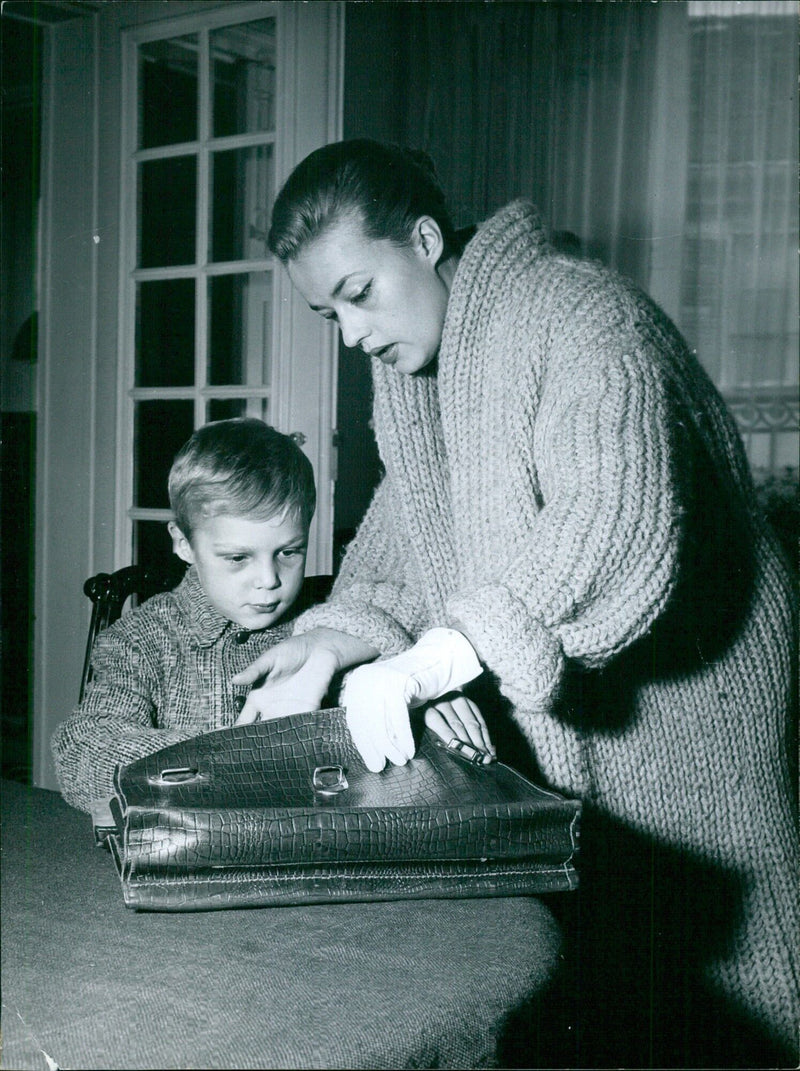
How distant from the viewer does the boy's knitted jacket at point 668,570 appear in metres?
0.94

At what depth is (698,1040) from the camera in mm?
1154

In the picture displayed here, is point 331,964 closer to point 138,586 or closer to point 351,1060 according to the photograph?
point 351,1060

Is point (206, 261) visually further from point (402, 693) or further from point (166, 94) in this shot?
point (402, 693)

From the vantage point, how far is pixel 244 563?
1.41 m

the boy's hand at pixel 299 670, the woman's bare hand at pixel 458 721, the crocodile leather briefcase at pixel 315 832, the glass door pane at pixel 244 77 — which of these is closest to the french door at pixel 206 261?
the glass door pane at pixel 244 77

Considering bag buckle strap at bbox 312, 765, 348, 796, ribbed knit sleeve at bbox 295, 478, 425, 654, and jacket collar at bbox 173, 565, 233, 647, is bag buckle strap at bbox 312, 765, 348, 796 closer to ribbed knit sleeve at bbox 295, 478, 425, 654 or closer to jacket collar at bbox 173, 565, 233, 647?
ribbed knit sleeve at bbox 295, 478, 425, 654

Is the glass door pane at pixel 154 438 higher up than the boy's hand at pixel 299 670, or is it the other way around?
the glass door pane at pixel 154 438

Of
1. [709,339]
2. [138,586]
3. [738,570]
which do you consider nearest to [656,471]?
[738,570]

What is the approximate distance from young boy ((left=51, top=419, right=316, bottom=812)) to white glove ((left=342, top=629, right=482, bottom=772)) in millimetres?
515

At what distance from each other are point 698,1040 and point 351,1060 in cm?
70

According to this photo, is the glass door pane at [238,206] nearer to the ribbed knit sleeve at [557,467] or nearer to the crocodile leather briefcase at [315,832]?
the ribbed knit sleeve at [557,467]

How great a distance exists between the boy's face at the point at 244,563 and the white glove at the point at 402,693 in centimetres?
53

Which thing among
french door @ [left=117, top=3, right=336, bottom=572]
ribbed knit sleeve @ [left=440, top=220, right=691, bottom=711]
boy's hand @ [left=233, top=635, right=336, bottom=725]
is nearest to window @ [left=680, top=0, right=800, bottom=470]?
french door @ [left=117, top=3, right=336, bottom=572]

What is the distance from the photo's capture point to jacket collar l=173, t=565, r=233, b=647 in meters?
1.40
